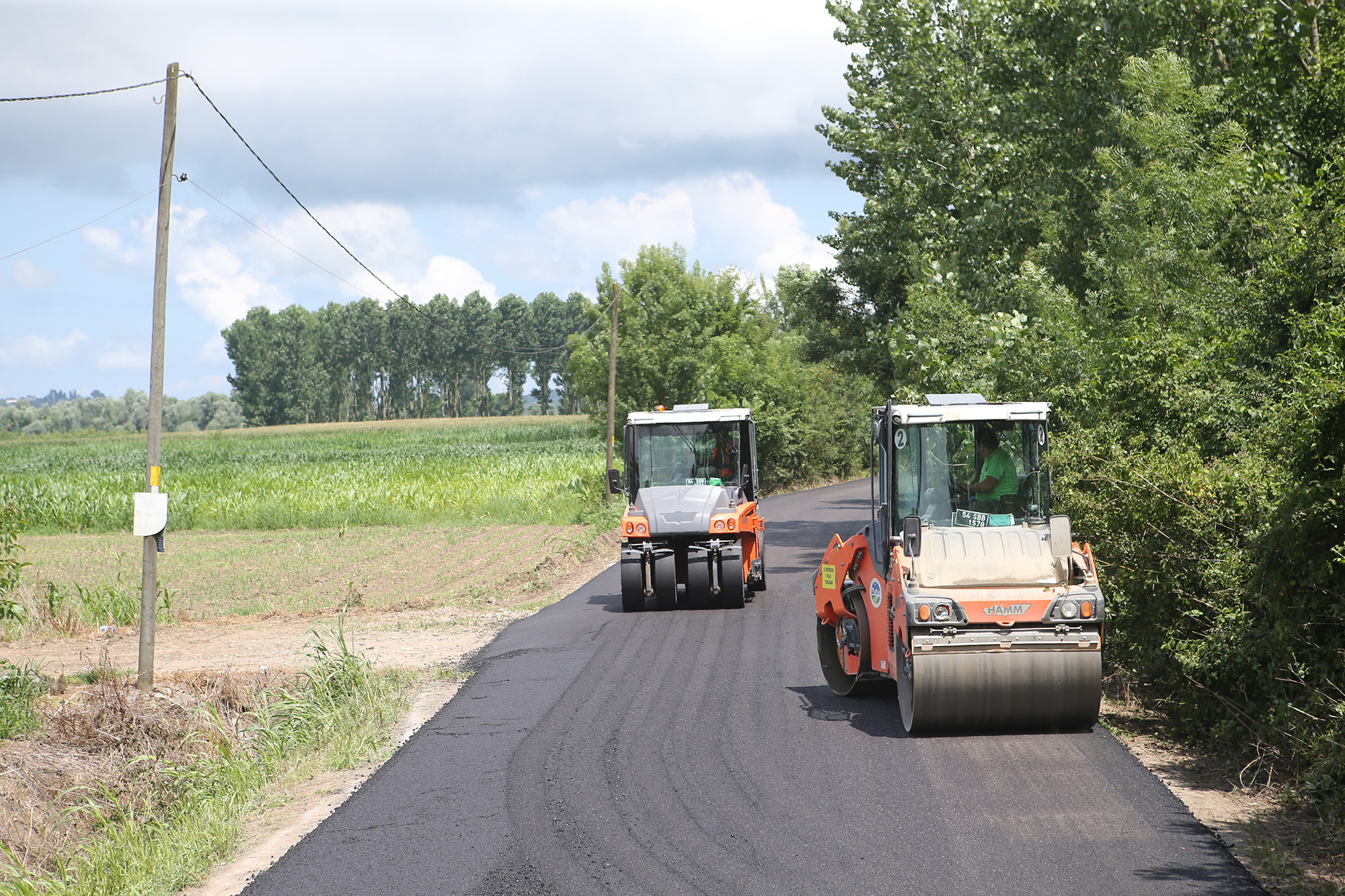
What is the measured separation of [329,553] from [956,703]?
19304 millimetres

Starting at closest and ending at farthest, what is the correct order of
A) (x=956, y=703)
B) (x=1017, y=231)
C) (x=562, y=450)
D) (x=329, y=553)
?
(x=956, y=703) < (x=1017, y=231) < (x=329, y=553) < (x=562, y=450)

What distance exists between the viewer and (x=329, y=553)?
965 inches

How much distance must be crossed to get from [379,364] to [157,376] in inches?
5097

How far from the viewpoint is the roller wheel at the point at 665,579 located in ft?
48.9

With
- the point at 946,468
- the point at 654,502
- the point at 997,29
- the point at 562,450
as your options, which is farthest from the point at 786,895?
the point at 562,450

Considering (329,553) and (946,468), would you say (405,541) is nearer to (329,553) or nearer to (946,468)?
(329,553)

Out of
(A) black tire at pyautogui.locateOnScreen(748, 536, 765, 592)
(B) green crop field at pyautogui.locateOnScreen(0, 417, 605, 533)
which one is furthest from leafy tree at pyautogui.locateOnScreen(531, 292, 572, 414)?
(A) black tire at pyautogui.locateOnScreen(748, 536, 765, 592)

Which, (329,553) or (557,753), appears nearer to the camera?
(557,753)

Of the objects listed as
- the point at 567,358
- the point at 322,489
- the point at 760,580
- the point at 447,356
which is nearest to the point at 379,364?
the point at 447,356

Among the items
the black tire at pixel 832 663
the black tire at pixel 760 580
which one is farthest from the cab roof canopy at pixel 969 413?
the black tire at pixel 760 580

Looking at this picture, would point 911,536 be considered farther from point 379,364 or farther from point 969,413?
point 379,364

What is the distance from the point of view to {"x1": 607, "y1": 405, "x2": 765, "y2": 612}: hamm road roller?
14.9 m

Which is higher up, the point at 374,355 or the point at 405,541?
the point at 374,355

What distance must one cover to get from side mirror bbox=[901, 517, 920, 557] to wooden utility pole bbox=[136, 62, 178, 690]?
818 centimetres
